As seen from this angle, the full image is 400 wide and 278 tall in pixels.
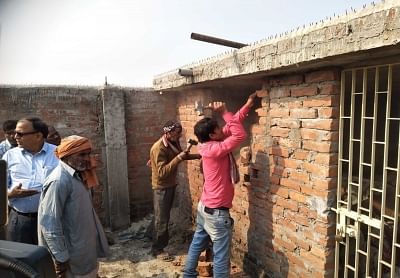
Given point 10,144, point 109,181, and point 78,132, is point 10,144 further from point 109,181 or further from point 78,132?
point 109,181

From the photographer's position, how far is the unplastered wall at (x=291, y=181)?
2.87 m

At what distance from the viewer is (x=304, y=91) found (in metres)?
3.02

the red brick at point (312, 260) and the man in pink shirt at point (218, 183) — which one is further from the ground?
the man in pink shirt at point (218, 183)

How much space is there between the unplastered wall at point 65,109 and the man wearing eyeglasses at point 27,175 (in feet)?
7.33

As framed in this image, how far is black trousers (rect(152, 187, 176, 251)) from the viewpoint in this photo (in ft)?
15.5

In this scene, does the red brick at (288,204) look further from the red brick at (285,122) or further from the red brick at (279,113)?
the red brick at (279,113)

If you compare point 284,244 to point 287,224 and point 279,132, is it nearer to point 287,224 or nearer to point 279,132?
point 287,224

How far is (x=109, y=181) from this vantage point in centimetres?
584

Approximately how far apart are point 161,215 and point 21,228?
191cm

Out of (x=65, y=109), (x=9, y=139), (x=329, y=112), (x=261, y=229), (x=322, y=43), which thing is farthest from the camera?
(x=65, y=109)

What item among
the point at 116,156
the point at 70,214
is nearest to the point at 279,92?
the point at 70,214

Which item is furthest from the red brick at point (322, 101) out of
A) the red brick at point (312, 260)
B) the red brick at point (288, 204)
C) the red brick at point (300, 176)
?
the red brick at point (312, 260)

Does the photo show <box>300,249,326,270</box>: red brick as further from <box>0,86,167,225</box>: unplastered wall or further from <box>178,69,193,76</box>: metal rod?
<box>0,86,167,225</box>: unplastered wall

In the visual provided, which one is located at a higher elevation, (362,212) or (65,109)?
(65,109)
